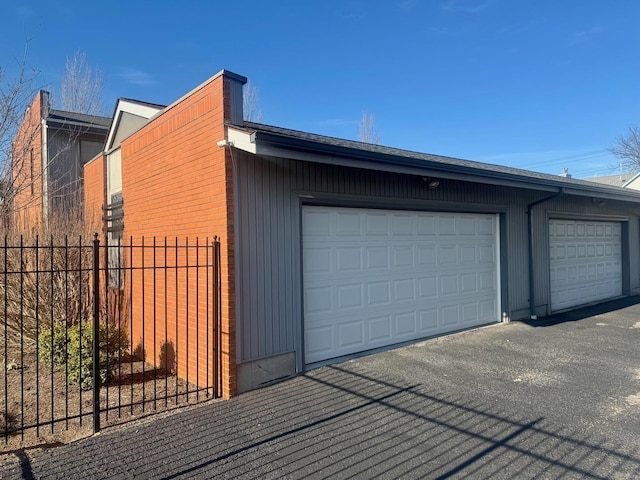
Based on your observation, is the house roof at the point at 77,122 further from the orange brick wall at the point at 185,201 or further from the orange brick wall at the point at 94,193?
the orange brick wall at the point at 185,201

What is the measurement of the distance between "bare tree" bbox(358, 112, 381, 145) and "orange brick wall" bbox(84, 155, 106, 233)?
17852 mm

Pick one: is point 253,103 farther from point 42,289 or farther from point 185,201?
point 185,201

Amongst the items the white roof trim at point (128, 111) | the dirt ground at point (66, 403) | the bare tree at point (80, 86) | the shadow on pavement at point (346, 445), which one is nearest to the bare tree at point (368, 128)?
the bare tree at point (80, 86)

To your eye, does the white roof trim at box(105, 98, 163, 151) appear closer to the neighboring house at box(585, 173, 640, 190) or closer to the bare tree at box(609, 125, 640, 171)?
the neighboring house at box(585, 173, 640, 190)

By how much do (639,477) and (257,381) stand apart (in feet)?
12.0

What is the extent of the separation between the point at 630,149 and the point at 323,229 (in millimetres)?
38760

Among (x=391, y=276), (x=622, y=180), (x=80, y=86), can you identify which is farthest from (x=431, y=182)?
(x=622, y=180)

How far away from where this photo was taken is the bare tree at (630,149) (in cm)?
3394

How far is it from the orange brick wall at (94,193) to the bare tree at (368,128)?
17.9 metres

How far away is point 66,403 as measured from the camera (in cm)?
404

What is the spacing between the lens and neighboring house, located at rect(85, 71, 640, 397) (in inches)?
195

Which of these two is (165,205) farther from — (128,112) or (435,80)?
(435,80)

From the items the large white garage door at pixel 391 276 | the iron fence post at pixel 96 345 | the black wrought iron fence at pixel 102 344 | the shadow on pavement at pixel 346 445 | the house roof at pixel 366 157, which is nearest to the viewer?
the shadow on pavement at pixel 346 445

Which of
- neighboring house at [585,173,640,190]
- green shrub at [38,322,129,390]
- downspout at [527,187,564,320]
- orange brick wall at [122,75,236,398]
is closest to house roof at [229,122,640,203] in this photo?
downspout at [527,187,564,320]
